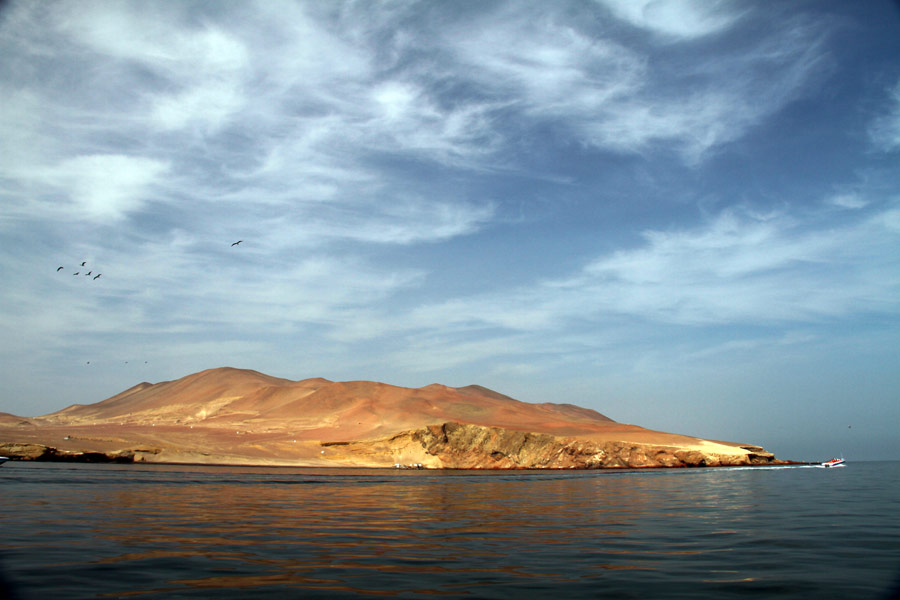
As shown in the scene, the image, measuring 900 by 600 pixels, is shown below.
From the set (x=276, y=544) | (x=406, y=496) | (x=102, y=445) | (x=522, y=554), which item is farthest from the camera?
(x=102, y=445)

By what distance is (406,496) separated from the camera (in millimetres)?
34375

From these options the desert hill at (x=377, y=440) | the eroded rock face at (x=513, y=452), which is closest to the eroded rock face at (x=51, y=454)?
the desert hill at (x=377, y=440)

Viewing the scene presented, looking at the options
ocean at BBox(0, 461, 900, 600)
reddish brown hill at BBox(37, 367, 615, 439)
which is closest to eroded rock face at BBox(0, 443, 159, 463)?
reddish brown hill at BBox(37, 367, 615, 439)

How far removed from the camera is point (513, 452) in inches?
4033

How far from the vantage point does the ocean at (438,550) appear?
10328 mm

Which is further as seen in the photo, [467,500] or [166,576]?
[467,500]

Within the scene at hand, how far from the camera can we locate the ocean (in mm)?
10328

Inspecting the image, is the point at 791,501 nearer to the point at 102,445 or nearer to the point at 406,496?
the point at 406,496

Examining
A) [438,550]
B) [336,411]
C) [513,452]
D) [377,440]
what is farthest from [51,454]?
[336,411]

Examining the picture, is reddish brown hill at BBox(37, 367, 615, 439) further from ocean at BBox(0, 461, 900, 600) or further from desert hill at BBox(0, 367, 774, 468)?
ocean at BBox(0, 461, 900, 600)

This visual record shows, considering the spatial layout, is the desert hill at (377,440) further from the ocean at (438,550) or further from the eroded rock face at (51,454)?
the ocean at (438,550)

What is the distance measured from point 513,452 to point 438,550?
297 ft

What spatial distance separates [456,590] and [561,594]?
1.71 m

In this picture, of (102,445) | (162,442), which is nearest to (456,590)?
(102,445)
